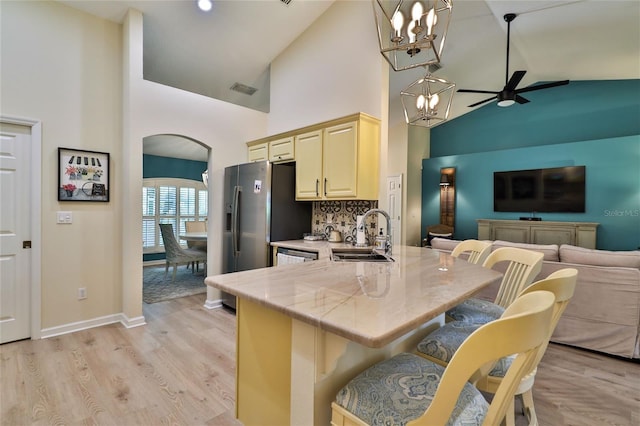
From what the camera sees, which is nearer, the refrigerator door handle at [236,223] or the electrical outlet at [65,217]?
the electrical outlet at [65,217]

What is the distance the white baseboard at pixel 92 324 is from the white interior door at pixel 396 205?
541cm

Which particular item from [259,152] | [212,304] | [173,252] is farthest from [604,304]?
[173,252]

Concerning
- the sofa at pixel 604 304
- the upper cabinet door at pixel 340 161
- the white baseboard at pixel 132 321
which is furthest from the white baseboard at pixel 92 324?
the sofa at pixel 604 304

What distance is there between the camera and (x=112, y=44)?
3.34 metres

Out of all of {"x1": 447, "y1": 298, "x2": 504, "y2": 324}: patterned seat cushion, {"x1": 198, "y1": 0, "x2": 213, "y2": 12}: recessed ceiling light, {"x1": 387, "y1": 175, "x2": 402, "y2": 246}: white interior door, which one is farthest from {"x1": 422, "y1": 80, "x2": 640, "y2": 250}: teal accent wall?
{"x1": 447, "y1": 298, "x2": 504, "y2": 324}: patterned seat cushion

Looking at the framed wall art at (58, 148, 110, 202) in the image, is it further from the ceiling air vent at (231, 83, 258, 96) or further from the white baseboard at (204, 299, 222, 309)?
the ceiling air vent at (231, 83, 258, 96)

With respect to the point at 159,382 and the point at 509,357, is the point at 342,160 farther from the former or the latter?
the point at 159,382

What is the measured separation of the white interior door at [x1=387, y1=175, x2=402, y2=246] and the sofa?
13.9ft

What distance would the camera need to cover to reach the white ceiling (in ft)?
11.1

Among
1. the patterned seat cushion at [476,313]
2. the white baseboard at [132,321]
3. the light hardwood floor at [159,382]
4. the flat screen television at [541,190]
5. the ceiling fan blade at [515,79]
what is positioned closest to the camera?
the patterned seat cushion at [476,313]

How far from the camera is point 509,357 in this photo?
1.41m

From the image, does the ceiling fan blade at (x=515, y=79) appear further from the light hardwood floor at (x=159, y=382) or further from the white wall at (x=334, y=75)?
the light hardwood floor at (x=159, y=382)

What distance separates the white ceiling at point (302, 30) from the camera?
3.38 meters

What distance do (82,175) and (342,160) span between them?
2724mm
